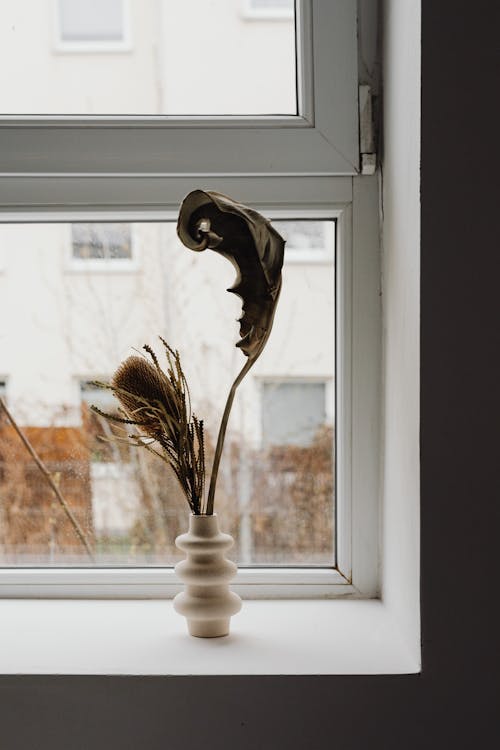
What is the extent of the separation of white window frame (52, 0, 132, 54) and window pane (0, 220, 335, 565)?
0.26 meters

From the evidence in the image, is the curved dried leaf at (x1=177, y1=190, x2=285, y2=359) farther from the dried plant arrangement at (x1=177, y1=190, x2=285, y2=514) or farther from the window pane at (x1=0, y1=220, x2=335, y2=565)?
the window pane at (x1=0, y1=220, x2=335, y2=565)

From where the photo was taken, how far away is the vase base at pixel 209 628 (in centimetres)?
101

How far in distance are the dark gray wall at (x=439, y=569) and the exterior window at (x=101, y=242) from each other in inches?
18.0

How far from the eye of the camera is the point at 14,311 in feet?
3.91

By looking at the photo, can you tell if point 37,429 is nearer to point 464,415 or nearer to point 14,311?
point 14,311

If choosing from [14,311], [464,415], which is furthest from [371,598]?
[14,311]

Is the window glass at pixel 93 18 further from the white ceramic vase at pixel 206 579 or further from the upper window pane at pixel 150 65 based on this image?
the white ceramic vase at pixel 206 579

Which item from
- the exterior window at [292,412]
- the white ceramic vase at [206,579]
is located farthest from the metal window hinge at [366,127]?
the white ceramic vase at [206,579]

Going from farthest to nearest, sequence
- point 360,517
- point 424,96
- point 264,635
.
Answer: point 360,517, point 264,635, point 424,96

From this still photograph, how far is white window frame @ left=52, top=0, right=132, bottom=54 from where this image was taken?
1.15m

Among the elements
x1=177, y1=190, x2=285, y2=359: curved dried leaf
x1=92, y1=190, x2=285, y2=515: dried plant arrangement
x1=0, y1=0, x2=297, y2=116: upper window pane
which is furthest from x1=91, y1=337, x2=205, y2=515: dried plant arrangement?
x1=0, y1=0, x2=297, y2=116: upper window pane

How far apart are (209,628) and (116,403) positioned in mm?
351

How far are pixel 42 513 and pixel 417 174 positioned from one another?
0.69m

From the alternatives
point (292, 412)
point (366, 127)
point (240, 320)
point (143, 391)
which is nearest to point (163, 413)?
point (143, 391)
